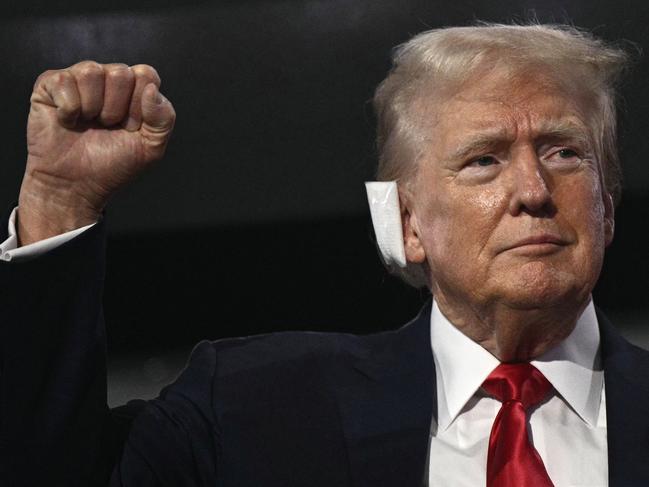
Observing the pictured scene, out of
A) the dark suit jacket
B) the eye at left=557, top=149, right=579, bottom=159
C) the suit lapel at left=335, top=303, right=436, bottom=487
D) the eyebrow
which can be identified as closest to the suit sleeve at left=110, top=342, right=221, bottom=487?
the dark suit jacket

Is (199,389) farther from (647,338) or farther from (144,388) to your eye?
(647,338)

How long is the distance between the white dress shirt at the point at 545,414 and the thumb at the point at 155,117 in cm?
58

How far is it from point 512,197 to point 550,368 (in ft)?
0.91

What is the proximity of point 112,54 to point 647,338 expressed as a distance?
1101 mm

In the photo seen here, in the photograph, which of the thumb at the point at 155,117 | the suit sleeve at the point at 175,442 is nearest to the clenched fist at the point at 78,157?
the thumb at the point at 155,117

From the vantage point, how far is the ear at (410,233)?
2.31 metres

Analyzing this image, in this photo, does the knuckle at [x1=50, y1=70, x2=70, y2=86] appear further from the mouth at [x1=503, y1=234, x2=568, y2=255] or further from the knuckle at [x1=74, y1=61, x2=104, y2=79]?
the mouth at [x1=503, y1=234, x2=568, y2=255]

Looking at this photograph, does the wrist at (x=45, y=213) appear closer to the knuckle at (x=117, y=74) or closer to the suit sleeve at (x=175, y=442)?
the knuckle at (x=117, y=74)

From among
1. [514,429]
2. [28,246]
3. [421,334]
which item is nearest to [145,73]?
[28,246]

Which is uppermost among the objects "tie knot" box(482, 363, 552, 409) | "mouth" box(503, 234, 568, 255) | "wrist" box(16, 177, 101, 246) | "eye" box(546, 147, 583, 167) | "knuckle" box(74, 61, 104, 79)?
"knuckle" box(74, 61, 104, 79)

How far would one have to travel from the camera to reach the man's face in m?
2.10

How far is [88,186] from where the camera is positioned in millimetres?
2002

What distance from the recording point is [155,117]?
6.46ft

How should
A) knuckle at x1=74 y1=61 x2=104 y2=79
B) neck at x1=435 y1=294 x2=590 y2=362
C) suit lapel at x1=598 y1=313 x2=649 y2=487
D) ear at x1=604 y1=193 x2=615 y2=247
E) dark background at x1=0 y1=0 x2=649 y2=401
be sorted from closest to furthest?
1. knuckle at x1=74 y1=61 x2=104 y2=79
2. suit lapel at x1=598 y1=313 x2=649 y2=487
3. neck at x1=435 y1=294 x2=590 y2=362
4. ear at x1=604 y1=193 x2=615 y2=247
5. dark background at x1=0 y1=0 x2=649 y2=401
